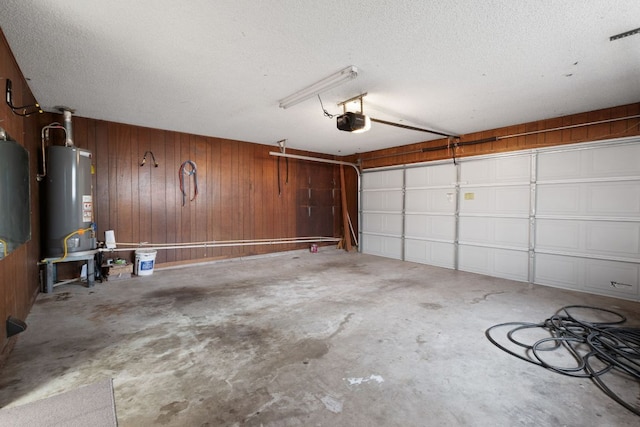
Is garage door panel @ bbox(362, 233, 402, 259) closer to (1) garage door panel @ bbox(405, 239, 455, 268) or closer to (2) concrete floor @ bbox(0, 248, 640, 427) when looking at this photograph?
(1) garage door panel @ bbox(405, 239, 455, 268)

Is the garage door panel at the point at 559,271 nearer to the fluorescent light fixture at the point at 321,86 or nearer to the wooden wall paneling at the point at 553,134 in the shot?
the wooden wall paneling at the point at 553,134

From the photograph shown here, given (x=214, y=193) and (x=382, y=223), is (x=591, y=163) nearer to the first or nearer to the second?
(x=382, y=223)

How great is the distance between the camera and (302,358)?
7.84 ft

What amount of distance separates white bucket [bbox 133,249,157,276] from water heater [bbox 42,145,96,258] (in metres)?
0.95

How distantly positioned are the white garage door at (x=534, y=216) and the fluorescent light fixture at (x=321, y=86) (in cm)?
359

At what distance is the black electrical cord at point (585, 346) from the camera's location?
2193 mm

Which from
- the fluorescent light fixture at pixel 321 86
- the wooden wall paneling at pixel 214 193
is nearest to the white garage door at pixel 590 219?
the fluorescent light fixture at pixel 321 86

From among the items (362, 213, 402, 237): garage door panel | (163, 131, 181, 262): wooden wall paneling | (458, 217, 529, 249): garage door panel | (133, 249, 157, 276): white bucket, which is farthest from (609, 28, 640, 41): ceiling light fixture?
(133, 249, 157, 276): white bucket

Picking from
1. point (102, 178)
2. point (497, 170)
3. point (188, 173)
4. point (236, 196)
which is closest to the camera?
point (102, 178)

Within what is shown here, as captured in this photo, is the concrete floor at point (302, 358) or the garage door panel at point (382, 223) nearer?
the concrete floor at point (302, 358)

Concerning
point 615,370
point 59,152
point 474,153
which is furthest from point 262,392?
point 474,153

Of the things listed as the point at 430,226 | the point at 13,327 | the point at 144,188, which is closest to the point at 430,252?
the point at 430,226

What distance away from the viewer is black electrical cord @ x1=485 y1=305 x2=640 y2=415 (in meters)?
2.19

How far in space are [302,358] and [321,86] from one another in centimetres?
272
